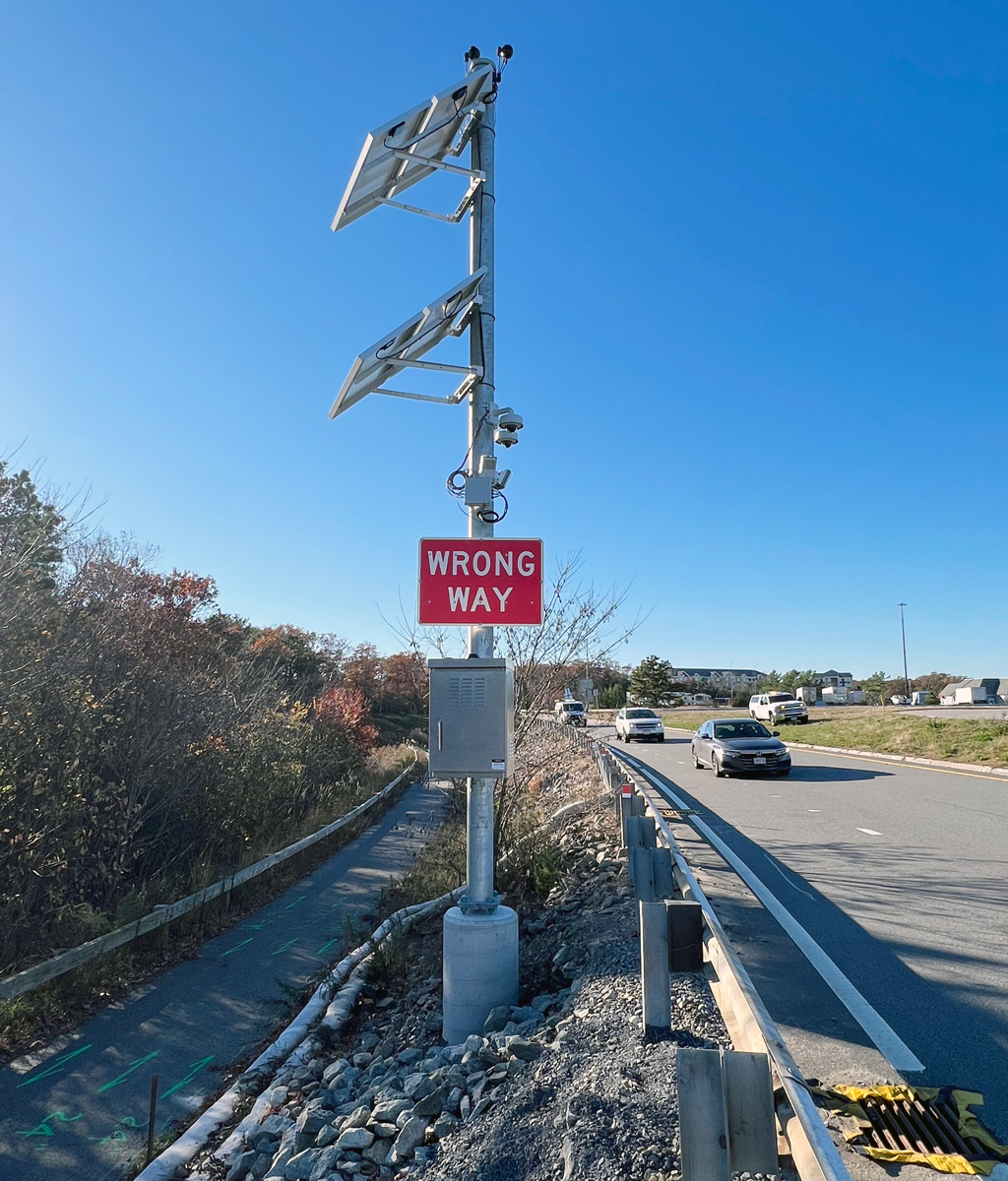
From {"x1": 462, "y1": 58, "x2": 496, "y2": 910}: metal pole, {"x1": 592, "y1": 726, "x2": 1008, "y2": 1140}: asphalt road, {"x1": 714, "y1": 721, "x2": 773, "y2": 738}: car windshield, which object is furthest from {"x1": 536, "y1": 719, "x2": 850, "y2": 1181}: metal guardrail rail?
{"x1": 714, "y1": 721, "x2": 773, "y2": 738}: car windshield

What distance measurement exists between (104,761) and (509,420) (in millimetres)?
6241

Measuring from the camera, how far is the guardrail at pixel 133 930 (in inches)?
235

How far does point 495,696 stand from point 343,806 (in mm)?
12642

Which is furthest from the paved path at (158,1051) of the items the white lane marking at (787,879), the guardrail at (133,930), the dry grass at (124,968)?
the white lane marking at (787,879)

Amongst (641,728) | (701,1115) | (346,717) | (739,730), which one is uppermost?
(346,717)

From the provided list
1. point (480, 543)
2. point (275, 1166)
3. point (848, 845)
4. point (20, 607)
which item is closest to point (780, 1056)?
point (275, 1166)

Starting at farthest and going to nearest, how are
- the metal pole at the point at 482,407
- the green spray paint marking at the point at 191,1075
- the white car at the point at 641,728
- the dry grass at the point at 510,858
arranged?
the white car at the point at 641,728 < the dry grass at the point at 510,858 < the metal pole at the point at 482,407 < the green spray paint marking at the point at 191,1075

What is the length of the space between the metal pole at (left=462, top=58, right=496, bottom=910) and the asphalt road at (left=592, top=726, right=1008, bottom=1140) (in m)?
2.00

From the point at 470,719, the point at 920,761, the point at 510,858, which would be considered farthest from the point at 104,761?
the point at 920,761

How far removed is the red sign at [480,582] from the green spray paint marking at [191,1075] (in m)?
3.49

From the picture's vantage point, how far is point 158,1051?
5.94 metres

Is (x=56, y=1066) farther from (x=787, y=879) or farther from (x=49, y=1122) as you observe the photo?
(x=787, y=879)

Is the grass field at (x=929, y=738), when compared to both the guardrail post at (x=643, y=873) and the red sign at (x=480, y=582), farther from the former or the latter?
the red sign at (x=480, y=582)

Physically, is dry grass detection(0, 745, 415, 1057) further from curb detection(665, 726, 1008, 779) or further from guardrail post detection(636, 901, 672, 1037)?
curb detection(665, 726, 1008, 779)
